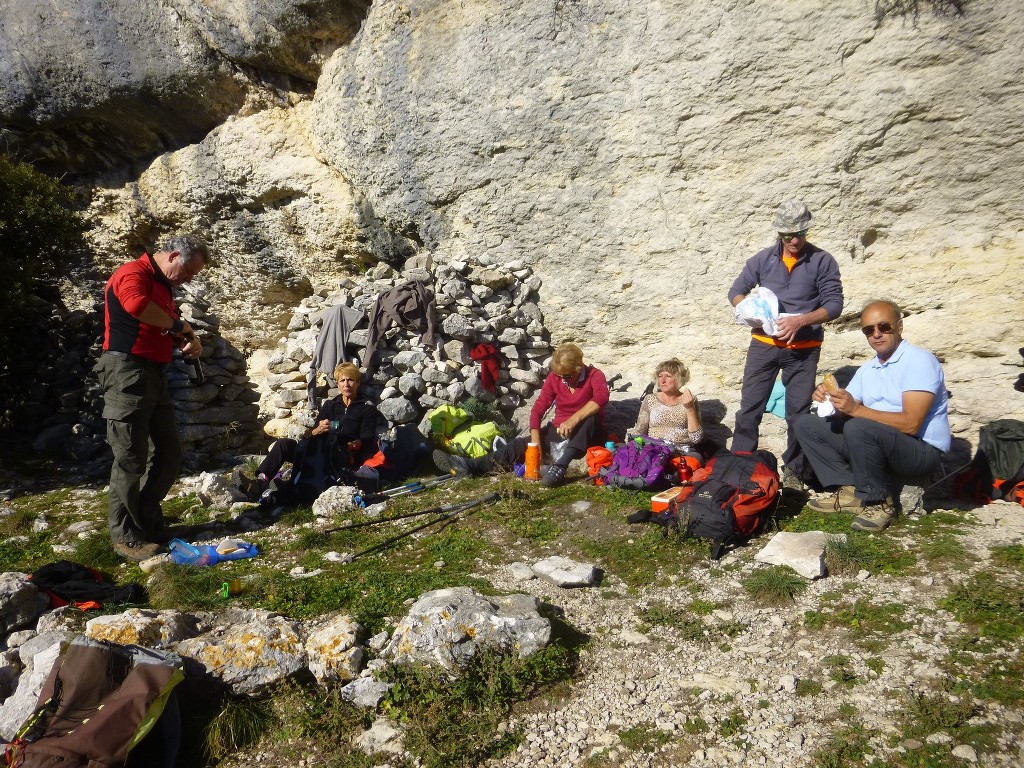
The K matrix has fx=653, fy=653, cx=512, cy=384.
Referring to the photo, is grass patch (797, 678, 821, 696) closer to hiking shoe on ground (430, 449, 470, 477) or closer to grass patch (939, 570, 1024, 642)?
grass patch (939, 570, 1024, 642)

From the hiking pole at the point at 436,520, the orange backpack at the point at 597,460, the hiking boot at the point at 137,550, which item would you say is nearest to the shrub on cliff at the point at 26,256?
the hiking boot at the point at 137,550

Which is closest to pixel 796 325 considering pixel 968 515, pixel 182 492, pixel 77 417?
pixel 968 515

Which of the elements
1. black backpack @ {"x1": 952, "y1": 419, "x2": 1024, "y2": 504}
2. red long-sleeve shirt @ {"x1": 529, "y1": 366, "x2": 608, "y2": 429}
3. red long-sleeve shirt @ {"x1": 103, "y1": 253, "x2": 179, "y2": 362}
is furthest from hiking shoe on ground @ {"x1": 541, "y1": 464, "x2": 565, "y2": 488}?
red long-sleeve shirt @ {"x1": 103, "y1": 253, "x2": 179, "y2": 362}

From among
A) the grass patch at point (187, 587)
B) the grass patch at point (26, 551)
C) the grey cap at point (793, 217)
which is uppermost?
the grey cap at point (793, 217)

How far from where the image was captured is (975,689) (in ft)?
8.61

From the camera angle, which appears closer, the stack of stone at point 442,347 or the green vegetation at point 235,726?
the green vegetation at point 235,726

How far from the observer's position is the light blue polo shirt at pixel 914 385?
4156 millimetres

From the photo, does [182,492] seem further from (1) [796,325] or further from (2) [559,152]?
(1) [796,325]

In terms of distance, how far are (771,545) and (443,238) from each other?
539cm

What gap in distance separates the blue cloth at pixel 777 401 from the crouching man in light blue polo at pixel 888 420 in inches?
36.8

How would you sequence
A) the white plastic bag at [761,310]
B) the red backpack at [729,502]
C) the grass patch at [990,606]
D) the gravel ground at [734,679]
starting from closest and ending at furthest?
the gravel ground at [734,679]
the grass patch at [990,606]
the red backpack at [729,502]
the white plastic bag at [761,310]

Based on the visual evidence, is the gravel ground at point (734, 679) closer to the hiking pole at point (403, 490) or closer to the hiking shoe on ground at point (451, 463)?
the hiking pole at point (403, 490)

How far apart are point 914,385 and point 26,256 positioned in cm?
950

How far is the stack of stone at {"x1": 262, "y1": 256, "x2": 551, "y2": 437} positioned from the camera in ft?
23.5
